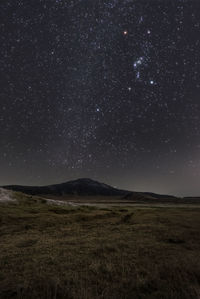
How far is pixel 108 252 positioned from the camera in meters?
12.8

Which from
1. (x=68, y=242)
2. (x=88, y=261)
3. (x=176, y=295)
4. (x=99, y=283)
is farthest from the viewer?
(x=68, y=242)

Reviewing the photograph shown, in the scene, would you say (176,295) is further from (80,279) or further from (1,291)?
(1,291)

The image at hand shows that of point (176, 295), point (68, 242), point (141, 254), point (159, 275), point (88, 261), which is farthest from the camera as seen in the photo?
point (68, 242)

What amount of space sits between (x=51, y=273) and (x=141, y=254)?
6.00 metres

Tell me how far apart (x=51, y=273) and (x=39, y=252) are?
4203 mm

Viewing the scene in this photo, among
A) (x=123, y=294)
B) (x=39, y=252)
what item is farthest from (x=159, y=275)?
(x=39, y=252)

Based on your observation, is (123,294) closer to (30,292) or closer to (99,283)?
(99,283)

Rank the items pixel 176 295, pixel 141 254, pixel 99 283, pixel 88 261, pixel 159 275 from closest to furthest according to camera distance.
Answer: pixel 176 295
pixel 99 283
pixel 159 275
pixel 88 261
pixel 141 254

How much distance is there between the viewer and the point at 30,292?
288 inches

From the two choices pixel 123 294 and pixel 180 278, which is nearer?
pixel 123 294

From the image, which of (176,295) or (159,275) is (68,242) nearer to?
(159,275)

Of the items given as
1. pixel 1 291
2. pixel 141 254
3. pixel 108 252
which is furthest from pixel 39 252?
pixel 141 254

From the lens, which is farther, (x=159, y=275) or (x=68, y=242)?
(x=68, y=242)

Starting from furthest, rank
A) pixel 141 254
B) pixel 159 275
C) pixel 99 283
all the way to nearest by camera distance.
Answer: pixel 141 254 → pixel 159 275 → pixel 99 283
